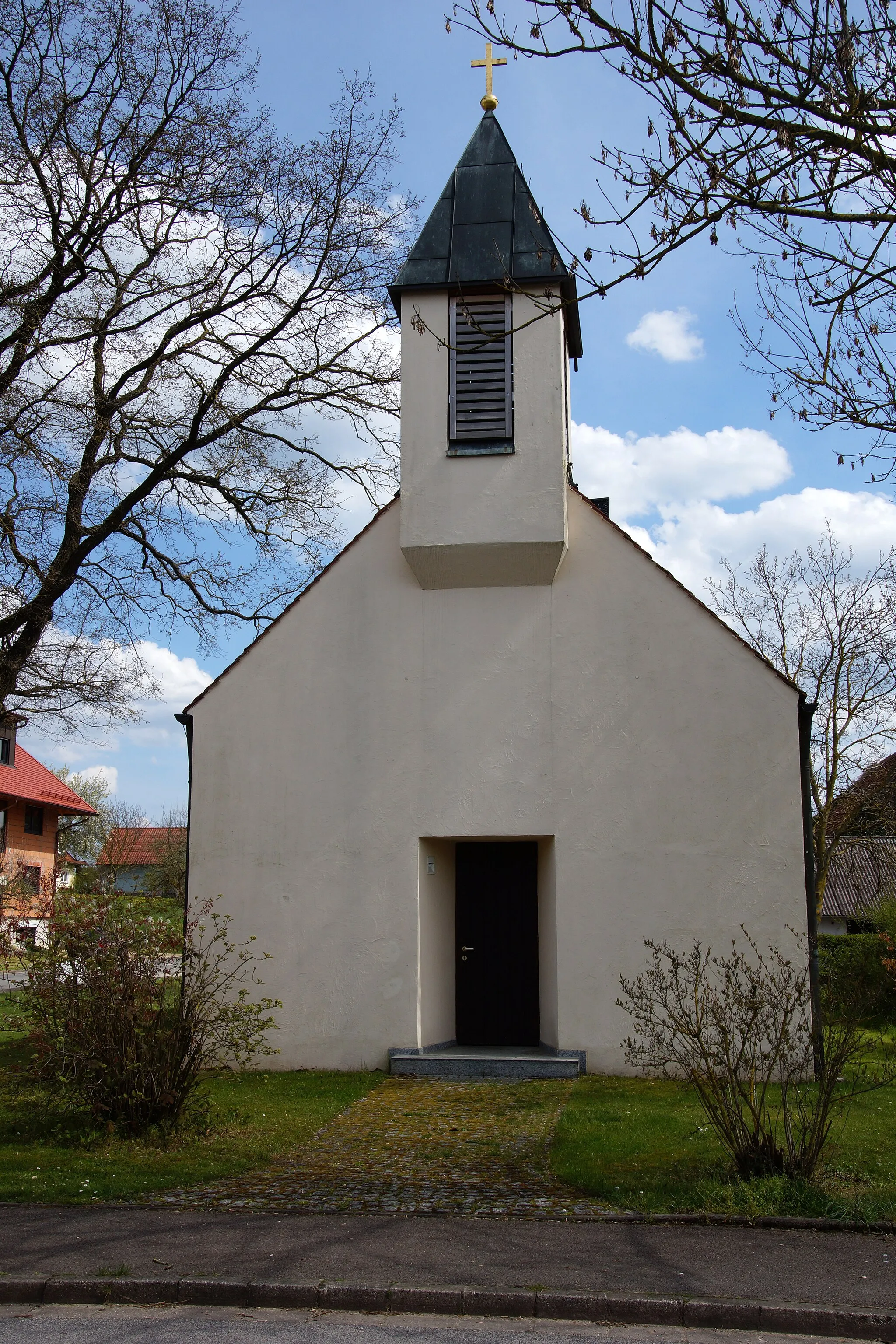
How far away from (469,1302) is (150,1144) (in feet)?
13.7

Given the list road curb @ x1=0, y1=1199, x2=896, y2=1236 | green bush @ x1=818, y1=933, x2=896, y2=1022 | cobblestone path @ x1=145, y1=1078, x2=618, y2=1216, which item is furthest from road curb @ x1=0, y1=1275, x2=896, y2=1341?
green bush @ x1=818, y1=933, x2=896, y2=1022

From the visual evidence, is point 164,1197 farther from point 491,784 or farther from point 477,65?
point 477,65

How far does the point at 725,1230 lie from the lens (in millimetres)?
6930

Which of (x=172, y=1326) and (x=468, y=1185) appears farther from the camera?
(x=468, y=1185)

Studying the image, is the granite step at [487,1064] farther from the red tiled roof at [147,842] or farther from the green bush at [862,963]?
the red tiled roof at [147,842]

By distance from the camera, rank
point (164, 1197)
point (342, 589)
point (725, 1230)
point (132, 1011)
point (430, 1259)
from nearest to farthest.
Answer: point (430, 1259), point (725, 1230), point (164, 1197), point (132, 1011), point (342, 589)

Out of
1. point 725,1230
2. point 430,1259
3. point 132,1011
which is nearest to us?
point 430,1259

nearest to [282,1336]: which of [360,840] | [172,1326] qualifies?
[172,1326]

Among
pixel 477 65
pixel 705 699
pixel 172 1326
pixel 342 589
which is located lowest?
pixel 172 1326

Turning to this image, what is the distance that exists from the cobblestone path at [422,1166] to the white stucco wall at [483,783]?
187 centimetres

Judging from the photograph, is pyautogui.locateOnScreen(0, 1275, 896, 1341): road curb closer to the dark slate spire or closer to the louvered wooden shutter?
the louvered wooden shutter

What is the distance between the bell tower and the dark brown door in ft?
11.8

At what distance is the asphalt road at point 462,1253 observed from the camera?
606cm

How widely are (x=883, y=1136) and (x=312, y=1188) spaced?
505cm
